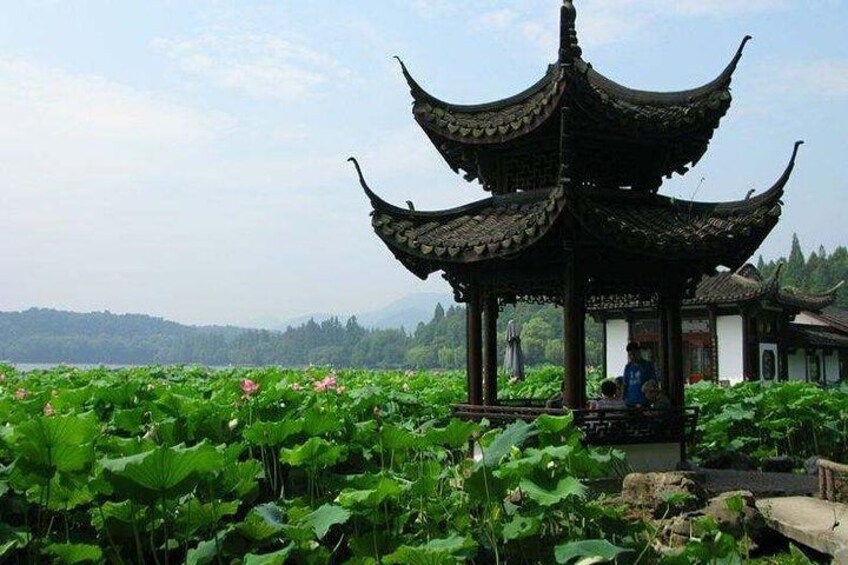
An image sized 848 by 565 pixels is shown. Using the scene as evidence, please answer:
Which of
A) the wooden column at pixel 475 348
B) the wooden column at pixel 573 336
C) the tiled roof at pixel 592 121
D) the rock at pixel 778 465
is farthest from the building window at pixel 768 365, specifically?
the wooden column at pixel 573 336

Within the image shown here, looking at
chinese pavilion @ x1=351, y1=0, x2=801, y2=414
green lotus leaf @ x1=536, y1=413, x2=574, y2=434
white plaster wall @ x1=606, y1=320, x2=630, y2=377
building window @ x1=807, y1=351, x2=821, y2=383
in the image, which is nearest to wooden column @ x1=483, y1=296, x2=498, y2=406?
chinese pavilion @ x1=351, y1=0, x2=801, y2=414

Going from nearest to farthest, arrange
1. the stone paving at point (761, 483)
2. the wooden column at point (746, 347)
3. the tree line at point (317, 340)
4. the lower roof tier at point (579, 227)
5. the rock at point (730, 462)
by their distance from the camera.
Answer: the stone paving at point (761, 483)
the lower roof tier at point (579, 227)
the rock at point (730, 462)
the wooden column at point (746, 347)
the tree line at point (317, 340)

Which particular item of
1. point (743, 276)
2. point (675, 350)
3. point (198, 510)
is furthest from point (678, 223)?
point (743, 276)

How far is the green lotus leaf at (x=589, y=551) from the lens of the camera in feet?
13.1

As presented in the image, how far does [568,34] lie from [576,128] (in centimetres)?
94

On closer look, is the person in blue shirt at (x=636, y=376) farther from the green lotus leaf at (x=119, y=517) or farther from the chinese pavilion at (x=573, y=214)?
the green lotus leaf at (x=119, y=517)

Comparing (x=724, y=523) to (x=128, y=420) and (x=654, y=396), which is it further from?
(x=128, y=420)

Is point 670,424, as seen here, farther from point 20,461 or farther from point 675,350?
point 20,461

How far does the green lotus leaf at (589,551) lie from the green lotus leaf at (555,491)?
9.2 inches

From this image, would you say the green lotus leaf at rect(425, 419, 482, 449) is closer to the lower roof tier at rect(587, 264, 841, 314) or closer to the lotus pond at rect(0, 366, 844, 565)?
the lotus pond at rect(0, 366, 844, 565)

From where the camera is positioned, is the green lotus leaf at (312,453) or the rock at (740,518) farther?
the rock at (740,518)

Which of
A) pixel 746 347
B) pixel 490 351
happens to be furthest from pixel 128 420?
pixel 746 347

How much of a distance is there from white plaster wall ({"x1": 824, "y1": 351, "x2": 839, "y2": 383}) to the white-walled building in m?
4.34

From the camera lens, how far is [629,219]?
8.63 metres
